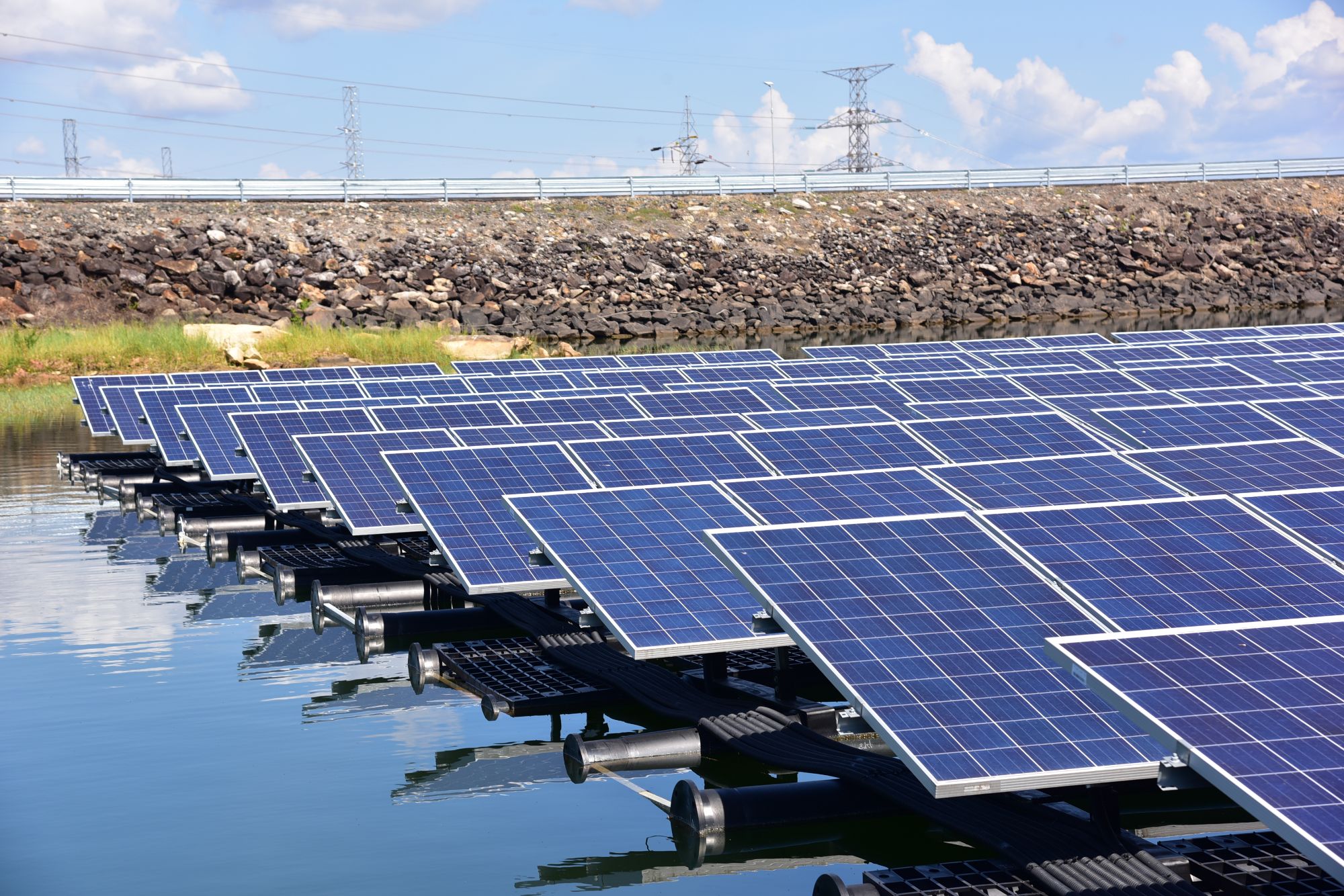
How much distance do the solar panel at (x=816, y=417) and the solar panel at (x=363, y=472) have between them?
14.1 ft

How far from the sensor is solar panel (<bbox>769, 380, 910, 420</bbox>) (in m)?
21.4

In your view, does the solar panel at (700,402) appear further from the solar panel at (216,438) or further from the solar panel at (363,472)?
the solar panel at (216,438)

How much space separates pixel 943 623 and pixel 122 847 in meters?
5.43

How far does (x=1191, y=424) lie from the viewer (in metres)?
17.0

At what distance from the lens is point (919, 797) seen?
29.5ft

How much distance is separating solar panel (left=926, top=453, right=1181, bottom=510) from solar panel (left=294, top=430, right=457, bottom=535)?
5838mm

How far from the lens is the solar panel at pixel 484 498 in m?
13.1

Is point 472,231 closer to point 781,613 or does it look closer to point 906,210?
point 906,210

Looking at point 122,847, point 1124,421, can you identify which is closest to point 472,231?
point 1124,421

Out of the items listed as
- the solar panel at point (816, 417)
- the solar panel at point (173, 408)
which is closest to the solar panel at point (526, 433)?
the solar panel at point (816, 417)

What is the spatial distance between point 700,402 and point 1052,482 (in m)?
8.30

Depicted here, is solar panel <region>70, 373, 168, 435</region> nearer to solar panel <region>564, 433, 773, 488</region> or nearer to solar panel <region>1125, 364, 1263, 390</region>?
solar panel <region>564, 433, 773, 488</region>

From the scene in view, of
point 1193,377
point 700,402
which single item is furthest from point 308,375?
point 1193,377

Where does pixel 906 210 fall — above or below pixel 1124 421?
above
